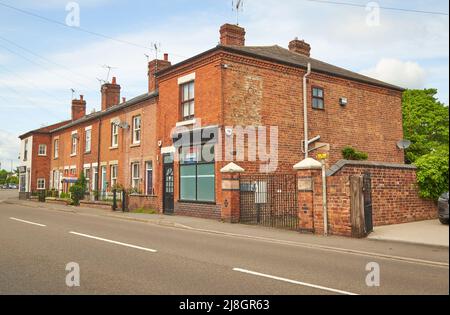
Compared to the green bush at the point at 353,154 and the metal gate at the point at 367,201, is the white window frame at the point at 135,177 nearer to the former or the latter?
the green bush at the point at 353,154

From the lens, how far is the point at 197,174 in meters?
18.9

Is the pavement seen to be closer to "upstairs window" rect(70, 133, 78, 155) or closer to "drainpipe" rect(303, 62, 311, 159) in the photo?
"drainpipe" rect(303, 62, 311, 159)

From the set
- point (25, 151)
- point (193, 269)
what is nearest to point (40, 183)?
point (25, 151)

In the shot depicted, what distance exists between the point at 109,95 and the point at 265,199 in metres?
22.1

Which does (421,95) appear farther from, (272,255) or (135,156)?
(272,255)

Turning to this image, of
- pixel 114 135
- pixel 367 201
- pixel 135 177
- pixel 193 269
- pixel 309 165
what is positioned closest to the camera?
pixel 193 269

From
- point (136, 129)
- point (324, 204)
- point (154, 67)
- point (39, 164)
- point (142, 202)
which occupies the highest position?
point (154, 67)

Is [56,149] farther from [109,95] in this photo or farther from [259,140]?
[259,140]

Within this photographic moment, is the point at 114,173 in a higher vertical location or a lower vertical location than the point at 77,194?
higher

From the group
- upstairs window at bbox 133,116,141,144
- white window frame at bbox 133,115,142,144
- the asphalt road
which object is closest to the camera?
the asphalt road

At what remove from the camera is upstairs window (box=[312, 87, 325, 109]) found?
2080 cm

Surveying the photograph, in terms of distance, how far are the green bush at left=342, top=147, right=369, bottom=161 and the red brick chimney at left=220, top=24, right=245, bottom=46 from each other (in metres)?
8.13

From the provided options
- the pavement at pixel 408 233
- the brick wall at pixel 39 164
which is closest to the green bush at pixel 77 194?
the brick wall at pixel 39 164

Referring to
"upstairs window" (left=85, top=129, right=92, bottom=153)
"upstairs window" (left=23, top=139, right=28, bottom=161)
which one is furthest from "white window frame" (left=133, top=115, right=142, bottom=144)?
"upstairs window" (left=23, top=139, right=28, bottom=161)
